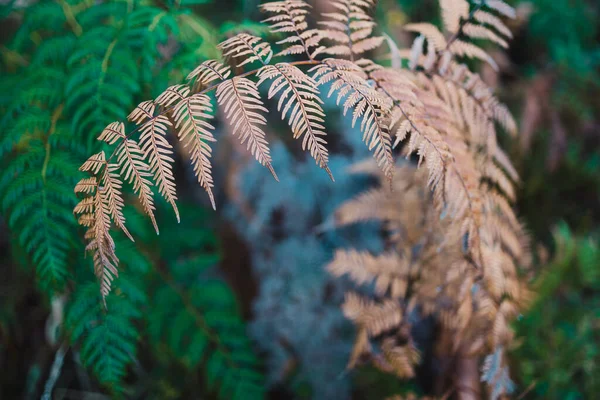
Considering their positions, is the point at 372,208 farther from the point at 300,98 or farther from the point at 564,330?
the point at 564,330

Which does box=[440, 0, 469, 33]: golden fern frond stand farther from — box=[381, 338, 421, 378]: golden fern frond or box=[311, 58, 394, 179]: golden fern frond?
box=[381, 338, 421, 378]: golden fern frond

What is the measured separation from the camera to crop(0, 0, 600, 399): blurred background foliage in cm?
152

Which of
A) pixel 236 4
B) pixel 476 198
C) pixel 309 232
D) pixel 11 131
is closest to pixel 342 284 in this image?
pixel 309 232

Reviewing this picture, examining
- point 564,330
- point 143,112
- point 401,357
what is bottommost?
point 564,330

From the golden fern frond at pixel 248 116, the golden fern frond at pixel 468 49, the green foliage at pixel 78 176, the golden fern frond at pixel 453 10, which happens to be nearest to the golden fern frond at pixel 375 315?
the green foliage at pixel 78 176

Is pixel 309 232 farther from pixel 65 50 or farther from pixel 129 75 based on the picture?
pixel 65 50

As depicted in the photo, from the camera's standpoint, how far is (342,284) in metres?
2.28

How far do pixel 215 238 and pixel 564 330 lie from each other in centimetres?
194

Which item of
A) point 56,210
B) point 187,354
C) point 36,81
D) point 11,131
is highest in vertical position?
point 36,81

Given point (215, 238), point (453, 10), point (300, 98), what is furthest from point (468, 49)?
point (215, 238)

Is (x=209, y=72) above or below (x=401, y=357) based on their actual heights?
above

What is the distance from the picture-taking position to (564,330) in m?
2.06

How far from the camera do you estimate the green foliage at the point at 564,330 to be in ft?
6.21

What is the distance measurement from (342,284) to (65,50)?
178 cm
